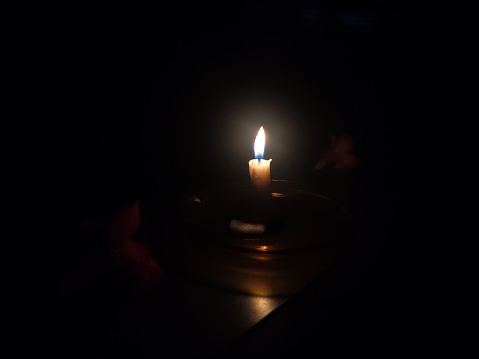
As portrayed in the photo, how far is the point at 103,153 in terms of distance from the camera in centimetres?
101

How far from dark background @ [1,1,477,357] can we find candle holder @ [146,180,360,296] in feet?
0.31

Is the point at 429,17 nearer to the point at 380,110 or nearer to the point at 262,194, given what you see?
the point at 380,110

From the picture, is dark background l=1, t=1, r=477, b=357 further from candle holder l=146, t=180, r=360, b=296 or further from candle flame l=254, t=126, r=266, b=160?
candle flame l=254, t=126, r=266, b=160

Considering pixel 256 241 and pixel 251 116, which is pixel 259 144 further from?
pixel 251 116

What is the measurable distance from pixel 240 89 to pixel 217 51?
0.43ft

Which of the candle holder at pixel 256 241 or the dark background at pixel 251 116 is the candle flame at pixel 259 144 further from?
the dark background at pixel 251 116

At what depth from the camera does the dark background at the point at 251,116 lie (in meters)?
0.84

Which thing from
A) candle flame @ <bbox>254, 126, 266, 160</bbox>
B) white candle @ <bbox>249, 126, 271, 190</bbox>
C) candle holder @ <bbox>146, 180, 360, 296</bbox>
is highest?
candle flame @ <bbox>254, 126, 266, 160</bbox>

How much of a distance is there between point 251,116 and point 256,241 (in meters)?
0.64

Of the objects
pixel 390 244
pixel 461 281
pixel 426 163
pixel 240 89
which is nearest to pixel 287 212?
pixel 390 244

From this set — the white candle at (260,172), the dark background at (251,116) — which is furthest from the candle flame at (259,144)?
the dark background at (251,116)

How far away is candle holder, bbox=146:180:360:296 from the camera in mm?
676

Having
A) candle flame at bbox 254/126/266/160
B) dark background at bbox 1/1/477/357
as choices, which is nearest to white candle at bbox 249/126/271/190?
candle flame at bbox 254/126/266/160

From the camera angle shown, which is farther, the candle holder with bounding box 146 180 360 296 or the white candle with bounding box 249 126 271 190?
the white candle with bounding box 249 126 271 190
